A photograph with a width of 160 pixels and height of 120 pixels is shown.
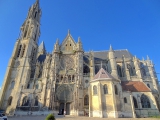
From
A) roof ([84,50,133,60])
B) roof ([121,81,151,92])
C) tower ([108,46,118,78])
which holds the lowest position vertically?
roof ([121,81,151,92])

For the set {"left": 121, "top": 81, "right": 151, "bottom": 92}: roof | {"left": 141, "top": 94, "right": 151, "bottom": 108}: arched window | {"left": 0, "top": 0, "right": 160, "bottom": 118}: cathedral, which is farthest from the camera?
{"left": 121, "top": 81, "right": 151, "bottom": 92}: roof

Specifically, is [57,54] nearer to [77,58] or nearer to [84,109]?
Result: [77,58]

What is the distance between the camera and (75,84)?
81.7 feet

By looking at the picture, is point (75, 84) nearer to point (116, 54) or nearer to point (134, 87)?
point (134, 87)

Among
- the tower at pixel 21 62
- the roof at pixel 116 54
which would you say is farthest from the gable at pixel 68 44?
the tower at pixel 21 62

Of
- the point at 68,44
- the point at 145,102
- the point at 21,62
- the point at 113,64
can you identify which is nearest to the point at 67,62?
the point at 68,44

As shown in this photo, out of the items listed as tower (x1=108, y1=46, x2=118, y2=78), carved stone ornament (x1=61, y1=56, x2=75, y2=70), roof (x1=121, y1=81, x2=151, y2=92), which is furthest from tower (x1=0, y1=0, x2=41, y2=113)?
roof (x1=121, y1=81, x2=151, y2=92)

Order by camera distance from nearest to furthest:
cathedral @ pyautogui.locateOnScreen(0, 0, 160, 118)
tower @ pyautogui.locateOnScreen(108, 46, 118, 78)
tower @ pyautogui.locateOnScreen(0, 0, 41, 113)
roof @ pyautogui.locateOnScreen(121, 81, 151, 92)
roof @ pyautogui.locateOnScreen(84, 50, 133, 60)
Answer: cathedral @ pyautogui.locateOnScreen(0, 0, 160, 118) → roof @ pyautogui.locateOnScreen(121, 81, 151, 92) → tower @ pyautogui.locateOnScreen(108, 46, 118, 78) → tower @ pyautogui.locateOnScreen(0, 0, 41, 113) → roof @ pyautogui.locateOnScreen(84, 50, 133, 60)

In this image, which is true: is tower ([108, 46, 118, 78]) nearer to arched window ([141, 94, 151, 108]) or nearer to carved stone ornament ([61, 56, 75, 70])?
arched window ([141, 94, 151, 108])

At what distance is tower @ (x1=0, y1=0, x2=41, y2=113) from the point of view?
2822 centimetres

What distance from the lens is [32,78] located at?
3072 centimetres

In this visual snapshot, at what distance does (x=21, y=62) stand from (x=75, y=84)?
17.4 meters

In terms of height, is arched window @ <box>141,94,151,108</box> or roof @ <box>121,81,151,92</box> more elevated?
roof @ <box>121,81,151,92</box>

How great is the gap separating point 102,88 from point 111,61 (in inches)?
459
